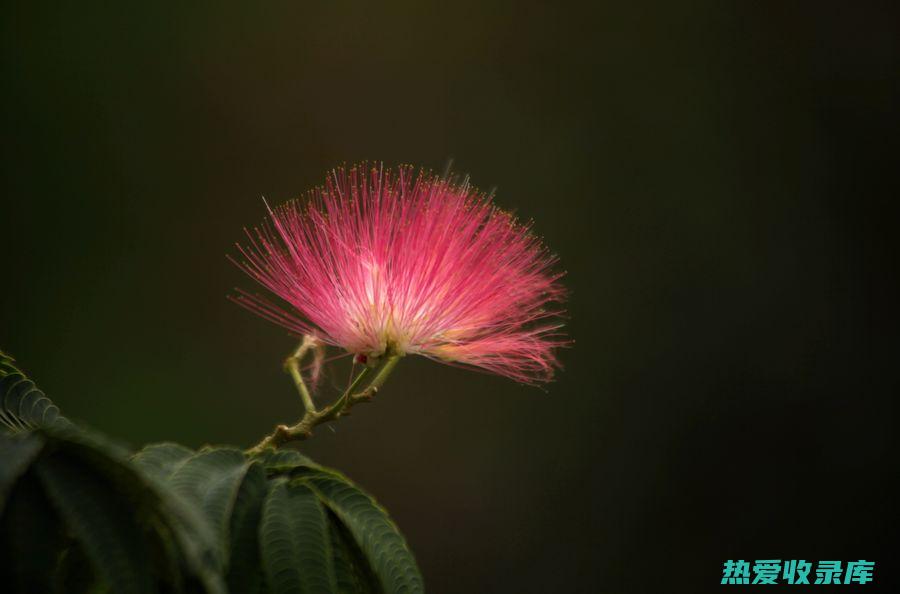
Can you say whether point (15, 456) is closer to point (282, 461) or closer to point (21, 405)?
point (21, 405)

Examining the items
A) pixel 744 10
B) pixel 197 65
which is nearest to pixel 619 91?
pixel 744 10

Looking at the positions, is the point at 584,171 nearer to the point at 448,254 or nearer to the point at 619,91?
the point at 619,91

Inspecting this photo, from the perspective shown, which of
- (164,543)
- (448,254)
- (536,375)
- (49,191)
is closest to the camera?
(164,543)

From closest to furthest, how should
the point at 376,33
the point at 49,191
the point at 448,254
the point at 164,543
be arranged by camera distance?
1. the point at 164,543
2. the point at 448,254
3. the point at 49,191
4. the point at 376,33

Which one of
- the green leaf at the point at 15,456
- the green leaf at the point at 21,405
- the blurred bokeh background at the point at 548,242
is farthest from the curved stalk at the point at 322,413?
the blurred bokeh background at the point at 548,242

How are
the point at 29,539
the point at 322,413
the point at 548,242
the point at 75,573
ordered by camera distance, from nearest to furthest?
1. the point at 29,539
2. the point at 75,573
3. the point at 322,413
4. the point at 548,242

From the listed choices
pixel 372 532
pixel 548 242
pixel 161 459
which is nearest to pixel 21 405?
pixel 161 459

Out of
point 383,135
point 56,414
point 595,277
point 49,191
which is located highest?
point 383,135
